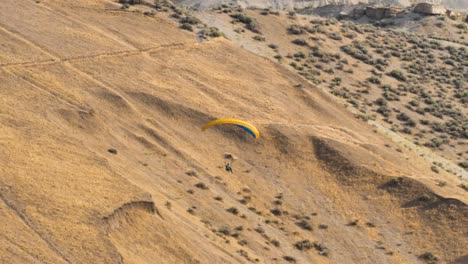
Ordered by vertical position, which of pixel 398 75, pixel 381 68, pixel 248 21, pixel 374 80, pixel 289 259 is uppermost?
pixel 248 21

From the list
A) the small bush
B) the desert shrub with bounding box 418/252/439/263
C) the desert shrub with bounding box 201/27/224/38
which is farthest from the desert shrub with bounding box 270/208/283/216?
the desert shrub with bounding box 201/27/224/38

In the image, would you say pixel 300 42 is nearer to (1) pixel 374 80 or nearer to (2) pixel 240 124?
(1) pixel 374 80

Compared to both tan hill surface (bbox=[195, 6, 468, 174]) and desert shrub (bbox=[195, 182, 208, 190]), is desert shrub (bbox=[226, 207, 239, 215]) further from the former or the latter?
tan hill surface (bbox=[195, 6, 468, 174])

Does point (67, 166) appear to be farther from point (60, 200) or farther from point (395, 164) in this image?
point (395, 164)

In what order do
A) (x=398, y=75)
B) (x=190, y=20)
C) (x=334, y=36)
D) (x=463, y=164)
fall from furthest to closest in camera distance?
(x=334, y=36)
(x=398, y=75)
(x=190, y=20)
(x=463, y=164)

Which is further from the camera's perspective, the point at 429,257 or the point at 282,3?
the point at 282,3

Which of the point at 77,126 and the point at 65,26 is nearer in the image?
the point at 77,126

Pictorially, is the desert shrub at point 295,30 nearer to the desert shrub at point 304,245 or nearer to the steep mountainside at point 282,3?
the steep mountainside at point 282,3

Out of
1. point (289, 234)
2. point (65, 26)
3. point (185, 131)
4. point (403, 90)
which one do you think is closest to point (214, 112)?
point (185, 131)

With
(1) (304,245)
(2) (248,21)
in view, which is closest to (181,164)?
(1) (304,245)
